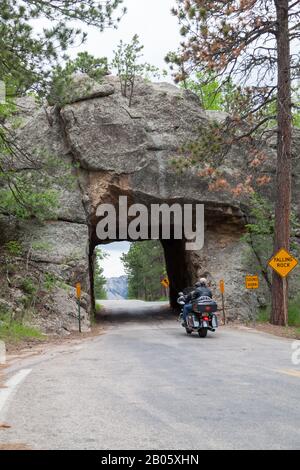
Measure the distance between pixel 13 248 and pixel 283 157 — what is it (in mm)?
10819

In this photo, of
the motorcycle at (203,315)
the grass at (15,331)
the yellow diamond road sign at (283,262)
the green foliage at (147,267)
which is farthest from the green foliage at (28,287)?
the green foliage at (147,267)

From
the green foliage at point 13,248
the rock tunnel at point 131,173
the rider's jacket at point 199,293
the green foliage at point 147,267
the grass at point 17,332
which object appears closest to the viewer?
the grass at point 17,332

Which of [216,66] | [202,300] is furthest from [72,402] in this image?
[216,66]

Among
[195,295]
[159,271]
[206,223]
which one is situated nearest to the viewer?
[195,295]

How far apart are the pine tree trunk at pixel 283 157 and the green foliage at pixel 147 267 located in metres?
39.7

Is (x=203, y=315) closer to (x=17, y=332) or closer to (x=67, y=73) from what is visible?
(x=17, y=332)

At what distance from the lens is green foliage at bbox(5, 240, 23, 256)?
66.7 feet

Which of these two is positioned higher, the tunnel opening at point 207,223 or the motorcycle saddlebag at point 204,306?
the tunnel opening at point 207,223

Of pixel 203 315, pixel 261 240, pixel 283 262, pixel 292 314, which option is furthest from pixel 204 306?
pixel 261 240

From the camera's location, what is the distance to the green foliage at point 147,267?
2408 inches

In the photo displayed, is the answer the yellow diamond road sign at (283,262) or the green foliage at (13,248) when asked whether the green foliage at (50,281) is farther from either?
the yellow diamond road sign at (283,262)

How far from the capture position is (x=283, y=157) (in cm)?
1841

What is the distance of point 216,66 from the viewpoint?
1744 centimetres
